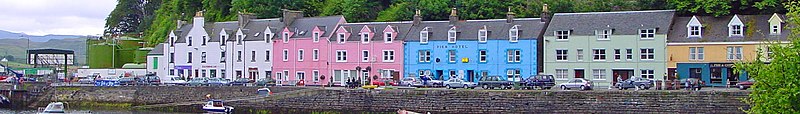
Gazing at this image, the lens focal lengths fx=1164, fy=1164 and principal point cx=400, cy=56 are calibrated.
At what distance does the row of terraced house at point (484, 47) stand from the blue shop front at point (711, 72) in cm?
5

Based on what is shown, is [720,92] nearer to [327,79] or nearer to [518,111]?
[518,111]

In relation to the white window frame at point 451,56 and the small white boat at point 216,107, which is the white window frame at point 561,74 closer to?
the white window frame at point 451,56

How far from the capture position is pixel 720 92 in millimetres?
48125

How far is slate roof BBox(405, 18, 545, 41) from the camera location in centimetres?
6569

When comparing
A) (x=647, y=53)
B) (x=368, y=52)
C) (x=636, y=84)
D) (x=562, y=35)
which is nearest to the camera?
(x=636, y=84)

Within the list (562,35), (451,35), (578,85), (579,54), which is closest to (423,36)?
(451,35)

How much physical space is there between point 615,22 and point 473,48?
27.4ft

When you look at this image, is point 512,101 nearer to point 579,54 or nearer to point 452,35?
point 579,54

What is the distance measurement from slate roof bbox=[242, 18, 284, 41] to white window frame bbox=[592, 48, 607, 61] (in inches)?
851

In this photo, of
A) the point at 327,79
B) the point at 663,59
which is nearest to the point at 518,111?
the point at 663,59

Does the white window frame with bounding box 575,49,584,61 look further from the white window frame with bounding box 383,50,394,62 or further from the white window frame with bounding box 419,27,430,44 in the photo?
the white window frame with bounding box 383,50,394,62

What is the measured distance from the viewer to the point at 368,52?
7019cm

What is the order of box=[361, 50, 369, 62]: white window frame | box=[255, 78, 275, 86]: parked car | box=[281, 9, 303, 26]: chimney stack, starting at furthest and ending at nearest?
box=[281, 9, 303, 26]: chimney stack, box=[361, 50, 369, 62]: white window frame, box=[255, 78, 275, 86]: parked car

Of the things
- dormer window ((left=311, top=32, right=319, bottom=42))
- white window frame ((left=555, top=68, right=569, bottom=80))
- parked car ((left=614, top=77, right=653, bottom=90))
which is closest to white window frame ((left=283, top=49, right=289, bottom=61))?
dormer window ((left=311, top=32, right=319, bottom=42))
